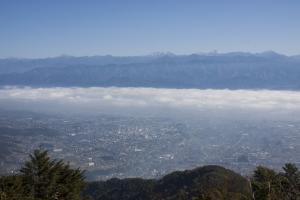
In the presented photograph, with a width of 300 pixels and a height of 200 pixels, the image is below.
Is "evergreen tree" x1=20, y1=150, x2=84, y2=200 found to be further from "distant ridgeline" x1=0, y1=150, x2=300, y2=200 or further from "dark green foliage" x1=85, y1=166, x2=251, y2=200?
"dark green foliage" x1=85, y1=166, x2=251, y2=200

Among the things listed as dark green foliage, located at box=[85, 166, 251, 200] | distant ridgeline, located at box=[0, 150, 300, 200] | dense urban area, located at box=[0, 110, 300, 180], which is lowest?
dense urban area, located at box=[0, 110, 300, 180]

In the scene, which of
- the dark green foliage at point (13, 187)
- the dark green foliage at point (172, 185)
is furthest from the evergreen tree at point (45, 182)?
the dark green foliage at point (172, 185)

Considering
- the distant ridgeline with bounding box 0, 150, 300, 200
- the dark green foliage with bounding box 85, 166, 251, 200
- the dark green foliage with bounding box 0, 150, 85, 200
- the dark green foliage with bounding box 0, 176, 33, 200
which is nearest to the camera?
the dark green foliage with bounding box 0, 176, 33, 200

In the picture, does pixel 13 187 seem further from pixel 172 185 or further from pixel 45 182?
pixel 172 185

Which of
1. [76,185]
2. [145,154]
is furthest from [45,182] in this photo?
[145,154]

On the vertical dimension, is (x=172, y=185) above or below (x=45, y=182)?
below

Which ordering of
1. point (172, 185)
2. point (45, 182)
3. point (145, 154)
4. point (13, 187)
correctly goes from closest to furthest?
1. point (13, 187)
2. point (45, 182)
3. point (172, 185)
4. point (145, 154)

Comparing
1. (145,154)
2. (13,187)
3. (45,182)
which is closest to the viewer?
(13,187)

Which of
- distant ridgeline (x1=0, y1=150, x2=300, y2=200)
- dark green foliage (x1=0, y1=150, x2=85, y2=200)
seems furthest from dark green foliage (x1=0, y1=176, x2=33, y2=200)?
dark green foliage (x1=0, y1=150, x2=85, y2=200)

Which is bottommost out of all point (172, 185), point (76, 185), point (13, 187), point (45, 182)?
point (172, 185)

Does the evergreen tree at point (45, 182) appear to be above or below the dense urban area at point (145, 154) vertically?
above

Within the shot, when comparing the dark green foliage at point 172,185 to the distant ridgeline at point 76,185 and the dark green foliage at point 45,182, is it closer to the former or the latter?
the distant ridgeline at point 76,185

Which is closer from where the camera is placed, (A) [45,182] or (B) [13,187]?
(B) [13,187]
